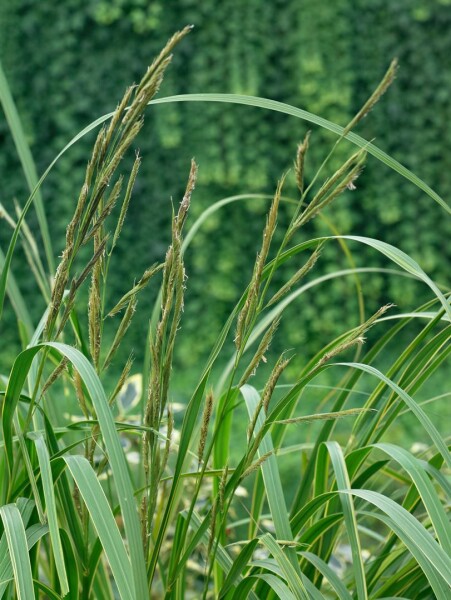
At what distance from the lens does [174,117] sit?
4422mm

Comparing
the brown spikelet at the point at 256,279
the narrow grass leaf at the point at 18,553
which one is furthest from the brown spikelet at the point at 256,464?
the narrow grass leaf at the point at 18,553

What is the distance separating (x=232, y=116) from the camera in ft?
14.7

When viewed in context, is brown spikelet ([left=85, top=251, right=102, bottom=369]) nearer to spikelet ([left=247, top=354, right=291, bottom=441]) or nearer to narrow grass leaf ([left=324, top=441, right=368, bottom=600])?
spikelet ([left=247, top=354, right=291, bottom=441])

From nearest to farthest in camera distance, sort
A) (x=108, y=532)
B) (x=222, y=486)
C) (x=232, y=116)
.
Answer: (x=108, y=532), (x=222, y=486), (x=232, y=116)

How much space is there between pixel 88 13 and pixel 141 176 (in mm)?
800

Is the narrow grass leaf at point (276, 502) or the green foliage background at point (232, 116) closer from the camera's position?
the narrow grass leaf at point (276, 502)

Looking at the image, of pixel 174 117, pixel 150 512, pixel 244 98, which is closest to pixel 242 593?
pixel 150 512

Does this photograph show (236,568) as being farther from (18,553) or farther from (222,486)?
(18,553)

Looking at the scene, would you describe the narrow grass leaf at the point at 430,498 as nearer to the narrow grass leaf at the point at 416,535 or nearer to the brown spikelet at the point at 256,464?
the narrow grass leaf at the point at 416,535

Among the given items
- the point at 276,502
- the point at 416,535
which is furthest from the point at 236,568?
the point at 416,535

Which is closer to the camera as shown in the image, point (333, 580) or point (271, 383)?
point (271, 383)

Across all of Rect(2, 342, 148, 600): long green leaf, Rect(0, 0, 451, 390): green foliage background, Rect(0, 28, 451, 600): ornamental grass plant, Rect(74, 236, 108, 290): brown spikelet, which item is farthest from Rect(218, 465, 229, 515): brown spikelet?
Rect(0, 0, 451, 390): green foliage background

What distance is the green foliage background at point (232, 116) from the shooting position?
4.40m

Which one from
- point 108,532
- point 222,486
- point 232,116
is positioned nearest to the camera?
point 108,532
